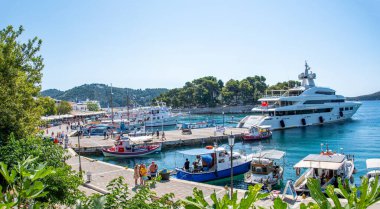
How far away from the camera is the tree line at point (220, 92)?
137125 millimetres

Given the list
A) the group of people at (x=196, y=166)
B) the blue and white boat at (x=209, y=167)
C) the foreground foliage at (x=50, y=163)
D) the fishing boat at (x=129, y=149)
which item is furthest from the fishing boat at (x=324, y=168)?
the fishing boat at (x=129, y=149)

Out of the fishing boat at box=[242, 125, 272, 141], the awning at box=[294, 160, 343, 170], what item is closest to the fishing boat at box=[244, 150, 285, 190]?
the awning at box=[294, 160, 343, 170]

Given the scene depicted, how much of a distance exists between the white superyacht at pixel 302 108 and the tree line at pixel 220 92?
60.2 m

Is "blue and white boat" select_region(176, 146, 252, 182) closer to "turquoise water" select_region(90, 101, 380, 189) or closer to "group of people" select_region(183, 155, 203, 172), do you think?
"group of people" select_region(183, 155, 203, 172)

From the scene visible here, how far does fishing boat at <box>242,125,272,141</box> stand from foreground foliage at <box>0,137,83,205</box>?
37.8m

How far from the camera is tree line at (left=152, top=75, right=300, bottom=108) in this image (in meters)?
137

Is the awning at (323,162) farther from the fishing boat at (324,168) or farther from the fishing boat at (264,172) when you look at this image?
the fishing boat at (264,172)

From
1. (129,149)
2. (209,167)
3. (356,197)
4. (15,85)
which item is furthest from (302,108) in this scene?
(356,197)

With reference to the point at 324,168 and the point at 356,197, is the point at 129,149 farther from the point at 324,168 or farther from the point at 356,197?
the point at 356,197

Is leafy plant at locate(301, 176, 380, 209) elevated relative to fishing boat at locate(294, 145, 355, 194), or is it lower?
elevated

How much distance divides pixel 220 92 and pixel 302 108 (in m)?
78.6

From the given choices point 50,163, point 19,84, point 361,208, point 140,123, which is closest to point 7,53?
point 19,84

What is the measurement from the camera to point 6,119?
589 inches

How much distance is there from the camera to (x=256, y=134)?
1927 inches
